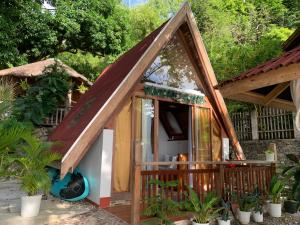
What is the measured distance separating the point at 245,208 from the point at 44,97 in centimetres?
1039

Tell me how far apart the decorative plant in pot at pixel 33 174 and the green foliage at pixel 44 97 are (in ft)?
24.7

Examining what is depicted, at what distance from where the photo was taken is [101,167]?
18.7 ft

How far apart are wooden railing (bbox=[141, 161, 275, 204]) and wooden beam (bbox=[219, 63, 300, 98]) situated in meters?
1.73

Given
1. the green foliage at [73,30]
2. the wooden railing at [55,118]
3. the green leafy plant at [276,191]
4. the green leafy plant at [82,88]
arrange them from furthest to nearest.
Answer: the green foliage at [73,30], the green leafy plant at [82,88], the wooden railing at [55,118], the green leafy plant at [276,191]

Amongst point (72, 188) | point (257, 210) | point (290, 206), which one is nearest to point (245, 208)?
point (257, 210)

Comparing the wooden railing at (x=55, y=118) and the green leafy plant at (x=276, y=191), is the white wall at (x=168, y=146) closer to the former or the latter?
the green leafy plant at (x=276, y=191)

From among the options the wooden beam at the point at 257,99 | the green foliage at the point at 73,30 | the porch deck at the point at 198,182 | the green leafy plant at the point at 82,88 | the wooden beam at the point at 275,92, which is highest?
the green foliage at the point at 73,30

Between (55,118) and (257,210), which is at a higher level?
(55,118)

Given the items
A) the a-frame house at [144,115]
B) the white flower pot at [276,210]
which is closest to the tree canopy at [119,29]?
the a-frame house at [144,115]

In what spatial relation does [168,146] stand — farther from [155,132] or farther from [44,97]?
[44,97]

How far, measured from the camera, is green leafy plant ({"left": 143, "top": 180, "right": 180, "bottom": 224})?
15.2 ft

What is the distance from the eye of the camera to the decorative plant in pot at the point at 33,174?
Result: 4652 mm

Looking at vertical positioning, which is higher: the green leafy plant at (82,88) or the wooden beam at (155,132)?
the green leafy plant at (82,88)

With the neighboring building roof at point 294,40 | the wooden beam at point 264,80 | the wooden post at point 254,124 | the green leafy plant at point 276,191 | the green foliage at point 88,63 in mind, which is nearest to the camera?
the wooden beam at point 264,80
